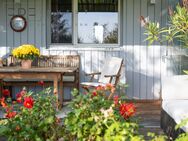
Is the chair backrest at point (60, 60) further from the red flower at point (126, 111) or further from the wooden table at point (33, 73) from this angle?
the red flower at point (126, 111)

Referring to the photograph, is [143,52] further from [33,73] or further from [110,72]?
[33,73]

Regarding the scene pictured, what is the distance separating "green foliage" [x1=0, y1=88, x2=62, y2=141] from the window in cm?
502

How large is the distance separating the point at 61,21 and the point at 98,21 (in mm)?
744

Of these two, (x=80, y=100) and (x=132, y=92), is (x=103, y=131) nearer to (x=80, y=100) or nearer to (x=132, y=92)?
(x=80, y=100)

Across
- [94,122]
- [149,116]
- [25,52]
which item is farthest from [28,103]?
[149,116]

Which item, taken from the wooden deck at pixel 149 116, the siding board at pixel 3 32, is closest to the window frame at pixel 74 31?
the siding board at pixel 3 32

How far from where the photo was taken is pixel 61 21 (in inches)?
319

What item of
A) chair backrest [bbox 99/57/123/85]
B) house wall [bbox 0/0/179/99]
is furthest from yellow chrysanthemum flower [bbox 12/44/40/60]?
house wall [bbox 0/0/179/99]

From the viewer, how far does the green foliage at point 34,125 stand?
9.39ft

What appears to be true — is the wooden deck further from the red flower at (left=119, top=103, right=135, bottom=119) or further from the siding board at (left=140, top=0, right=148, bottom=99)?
the red flower at (left=119, top=103, right=135, bottom=119)

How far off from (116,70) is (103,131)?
4308 millimetres

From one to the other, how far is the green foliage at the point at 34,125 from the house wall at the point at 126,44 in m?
4.81

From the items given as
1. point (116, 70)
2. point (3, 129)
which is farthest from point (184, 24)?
point (116, 70)

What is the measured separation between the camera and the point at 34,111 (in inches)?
120
